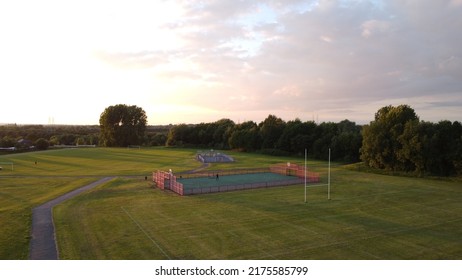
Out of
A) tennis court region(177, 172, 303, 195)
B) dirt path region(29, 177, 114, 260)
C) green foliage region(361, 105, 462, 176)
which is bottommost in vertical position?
dirt path region(29, 177, 114, 260)

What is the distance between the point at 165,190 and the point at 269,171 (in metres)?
25.3

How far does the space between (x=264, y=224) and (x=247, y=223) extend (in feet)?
4.74

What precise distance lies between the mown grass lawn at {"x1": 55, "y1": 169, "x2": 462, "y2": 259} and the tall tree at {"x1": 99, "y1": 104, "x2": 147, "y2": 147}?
10301 centimetres

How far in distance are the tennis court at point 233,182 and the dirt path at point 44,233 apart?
1487cm

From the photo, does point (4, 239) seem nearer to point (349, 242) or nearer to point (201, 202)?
point (201, 202)

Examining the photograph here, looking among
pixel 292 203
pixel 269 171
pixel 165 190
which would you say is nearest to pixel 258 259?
pixel 292 203

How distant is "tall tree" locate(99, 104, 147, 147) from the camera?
144500 mm

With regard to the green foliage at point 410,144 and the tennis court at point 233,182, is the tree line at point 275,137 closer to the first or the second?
the green foliage at point 410,144

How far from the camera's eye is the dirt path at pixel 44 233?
22.3 metres

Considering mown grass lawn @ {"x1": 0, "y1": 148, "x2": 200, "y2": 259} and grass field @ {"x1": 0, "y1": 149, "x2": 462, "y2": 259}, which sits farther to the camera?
mown grass lawn @ {"x1": 0, "y1": 148, "x2": 200, "y2": 259}

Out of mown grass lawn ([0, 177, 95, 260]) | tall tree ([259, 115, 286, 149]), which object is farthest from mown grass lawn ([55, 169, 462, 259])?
tall tree ([259, 115, 286, 149])

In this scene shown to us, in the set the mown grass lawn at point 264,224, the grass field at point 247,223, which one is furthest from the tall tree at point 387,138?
the mown grass lawn at point 264,224

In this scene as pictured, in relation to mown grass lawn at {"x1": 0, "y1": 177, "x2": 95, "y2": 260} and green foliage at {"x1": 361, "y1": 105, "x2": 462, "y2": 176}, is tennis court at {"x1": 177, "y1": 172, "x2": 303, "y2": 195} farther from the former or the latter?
green foliage at {"x1": 361, "y1": 105, "x2": 462, "y2": 176}

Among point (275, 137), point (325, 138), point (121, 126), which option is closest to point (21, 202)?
point (325, 138)
